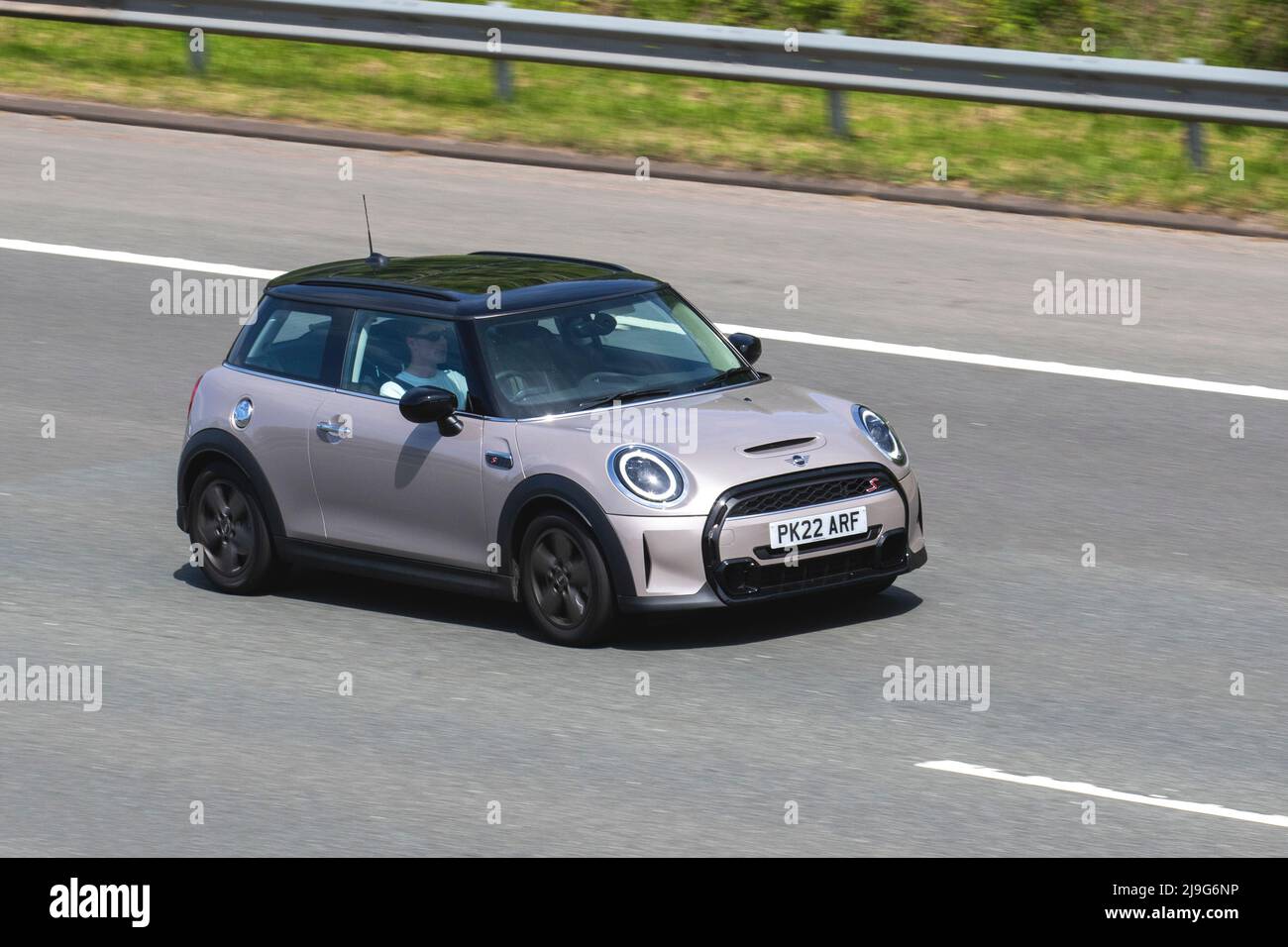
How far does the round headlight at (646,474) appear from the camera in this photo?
895 cm

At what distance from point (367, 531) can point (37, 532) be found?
7.05 feet

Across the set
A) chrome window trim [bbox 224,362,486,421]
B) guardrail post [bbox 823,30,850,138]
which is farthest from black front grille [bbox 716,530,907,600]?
guardrail post [bbox 823,30,850,138]

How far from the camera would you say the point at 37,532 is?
11.0m

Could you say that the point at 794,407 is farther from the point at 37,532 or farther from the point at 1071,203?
the point at 1071,203

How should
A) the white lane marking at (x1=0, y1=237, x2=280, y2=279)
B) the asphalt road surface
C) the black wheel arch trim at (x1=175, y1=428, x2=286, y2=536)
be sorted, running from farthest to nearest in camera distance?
1. the white lane marking at (x1=0, y1=237, x2=280, y2=279)
2. the black wheel arch trim at (x1=175, y1=428, x2=286, y2=536)
3. the asphalt road surface

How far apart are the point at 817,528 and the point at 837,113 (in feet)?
31.8

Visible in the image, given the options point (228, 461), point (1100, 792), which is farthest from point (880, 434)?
point (228, 461)

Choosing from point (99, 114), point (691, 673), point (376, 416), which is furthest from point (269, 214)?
point (691, 673)

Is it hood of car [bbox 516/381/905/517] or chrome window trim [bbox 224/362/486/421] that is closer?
hood of car [bbox 516/381/905/517]

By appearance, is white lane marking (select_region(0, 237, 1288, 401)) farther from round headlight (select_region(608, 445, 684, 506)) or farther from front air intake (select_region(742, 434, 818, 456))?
round headlight (select_region(608, 445, 684, 506))

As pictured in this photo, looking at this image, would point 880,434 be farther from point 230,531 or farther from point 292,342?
point 230,531

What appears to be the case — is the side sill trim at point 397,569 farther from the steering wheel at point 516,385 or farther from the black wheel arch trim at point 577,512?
the steering wheel at point 516,385

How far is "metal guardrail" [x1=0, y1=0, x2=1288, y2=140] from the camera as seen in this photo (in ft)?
55.9

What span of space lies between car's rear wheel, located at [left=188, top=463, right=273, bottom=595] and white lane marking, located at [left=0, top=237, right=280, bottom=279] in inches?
197
